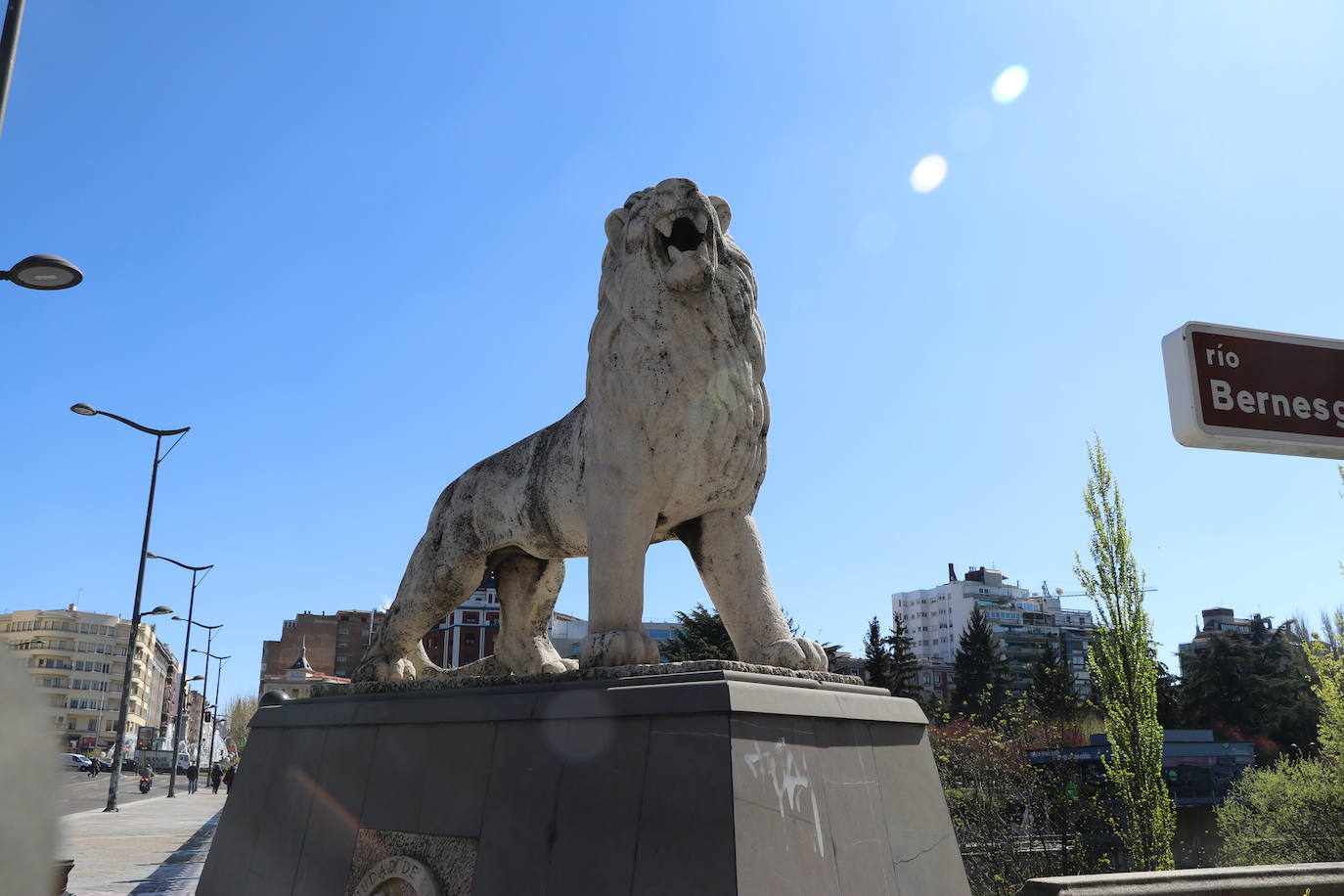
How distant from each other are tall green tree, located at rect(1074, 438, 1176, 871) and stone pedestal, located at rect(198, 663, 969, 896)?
10685mm

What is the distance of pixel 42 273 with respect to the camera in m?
8.30

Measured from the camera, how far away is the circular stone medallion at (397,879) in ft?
11.0

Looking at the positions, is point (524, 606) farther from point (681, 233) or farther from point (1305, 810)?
point (1305, 810)

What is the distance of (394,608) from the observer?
502 centimetres

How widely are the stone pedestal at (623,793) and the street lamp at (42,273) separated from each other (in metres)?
6.29

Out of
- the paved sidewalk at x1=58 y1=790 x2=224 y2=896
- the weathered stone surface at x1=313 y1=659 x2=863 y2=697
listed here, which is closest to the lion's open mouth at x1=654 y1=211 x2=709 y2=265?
the weathered stone surface at x1=313 y1=659 x2=863 y2=697

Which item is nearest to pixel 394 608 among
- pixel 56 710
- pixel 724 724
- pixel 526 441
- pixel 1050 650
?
pixel 526 441

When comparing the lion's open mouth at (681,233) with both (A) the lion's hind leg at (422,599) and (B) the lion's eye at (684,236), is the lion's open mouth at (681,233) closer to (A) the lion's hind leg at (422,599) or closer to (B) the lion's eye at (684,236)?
(B) the lion's eye at (684,236)

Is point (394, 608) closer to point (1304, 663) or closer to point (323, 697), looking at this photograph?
point (323, 697)

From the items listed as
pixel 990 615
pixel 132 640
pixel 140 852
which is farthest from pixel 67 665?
pixel 990 615

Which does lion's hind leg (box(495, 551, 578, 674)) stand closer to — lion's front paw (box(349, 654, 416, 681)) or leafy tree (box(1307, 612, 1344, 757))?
lion's front paw (box(349, 654, 416, 681))

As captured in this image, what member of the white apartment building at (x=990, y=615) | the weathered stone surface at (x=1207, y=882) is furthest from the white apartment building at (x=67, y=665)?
the white apartment building at (x=990, y=615)

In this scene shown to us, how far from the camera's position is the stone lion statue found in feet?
12.4

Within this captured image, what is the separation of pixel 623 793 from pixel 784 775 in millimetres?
520
